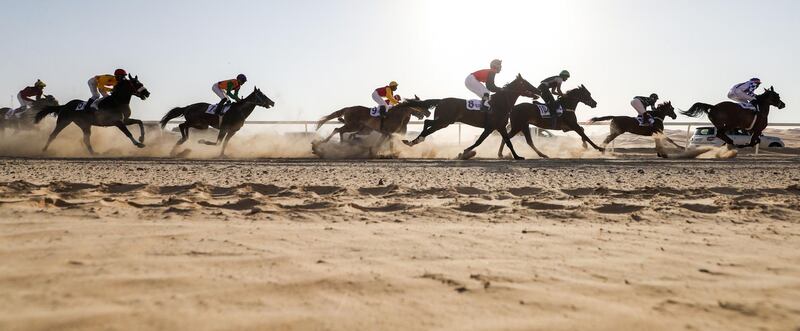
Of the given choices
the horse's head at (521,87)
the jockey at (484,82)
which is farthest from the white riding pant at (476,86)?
the horse's head at (521,87)

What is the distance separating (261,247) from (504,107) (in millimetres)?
11558

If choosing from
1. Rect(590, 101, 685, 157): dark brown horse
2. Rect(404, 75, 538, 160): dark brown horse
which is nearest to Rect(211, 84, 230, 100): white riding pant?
Rect(404, 75, 538, 160): dark brown horse

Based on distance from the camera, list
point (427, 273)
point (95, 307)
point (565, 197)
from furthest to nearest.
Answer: point (565, 197) < point (427, 273) < point (95, 307)

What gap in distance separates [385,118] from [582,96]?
528 cm

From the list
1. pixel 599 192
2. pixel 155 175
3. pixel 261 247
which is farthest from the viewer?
pixel 155 175

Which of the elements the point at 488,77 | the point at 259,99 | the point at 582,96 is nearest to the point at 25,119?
the point at 259,99

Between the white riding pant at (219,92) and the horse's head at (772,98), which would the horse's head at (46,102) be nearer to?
the white riding pant at (219,92)

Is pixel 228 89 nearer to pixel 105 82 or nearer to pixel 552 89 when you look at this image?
pixel 105 82

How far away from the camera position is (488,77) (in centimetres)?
1358

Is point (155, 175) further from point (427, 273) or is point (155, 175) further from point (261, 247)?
point (427, 273)

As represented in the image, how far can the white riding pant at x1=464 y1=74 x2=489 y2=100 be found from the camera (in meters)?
14.2

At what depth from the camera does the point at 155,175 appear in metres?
7.88

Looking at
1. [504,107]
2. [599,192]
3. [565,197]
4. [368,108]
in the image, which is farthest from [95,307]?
[368,108]

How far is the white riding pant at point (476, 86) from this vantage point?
14227 mm
